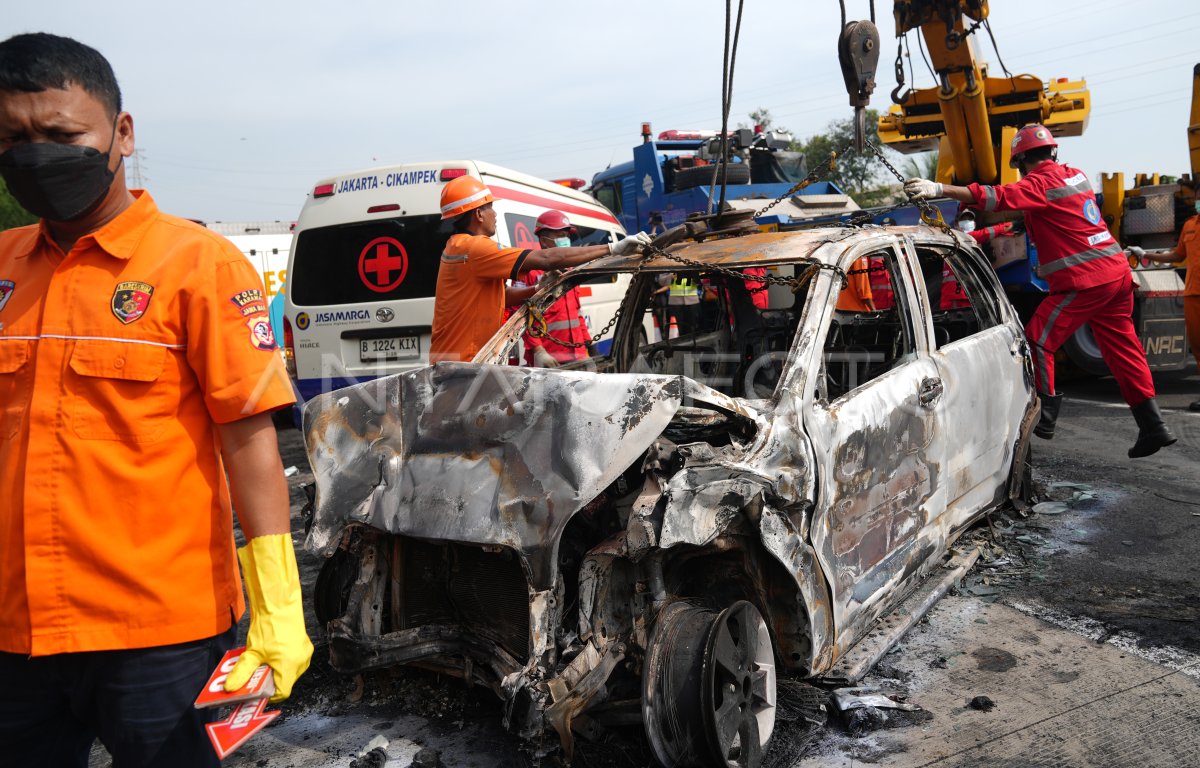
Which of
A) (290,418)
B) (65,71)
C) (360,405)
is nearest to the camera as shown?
(65,71)

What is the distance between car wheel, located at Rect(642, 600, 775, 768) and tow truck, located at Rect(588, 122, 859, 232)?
944 centimetres

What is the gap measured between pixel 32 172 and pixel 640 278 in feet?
11.0

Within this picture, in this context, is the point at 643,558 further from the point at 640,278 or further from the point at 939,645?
the point at 640,278

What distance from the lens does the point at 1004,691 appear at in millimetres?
3326

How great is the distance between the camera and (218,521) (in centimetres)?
184

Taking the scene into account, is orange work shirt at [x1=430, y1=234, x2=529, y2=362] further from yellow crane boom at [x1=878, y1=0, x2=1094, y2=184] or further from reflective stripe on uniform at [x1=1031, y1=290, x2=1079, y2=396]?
yellow crane boom at [x1=878, y1=0, x2=1094, y2=184]

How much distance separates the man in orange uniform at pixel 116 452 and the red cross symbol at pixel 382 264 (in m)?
5.20

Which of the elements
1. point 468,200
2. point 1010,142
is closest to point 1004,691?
point 468,200

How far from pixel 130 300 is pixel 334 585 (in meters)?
1.93

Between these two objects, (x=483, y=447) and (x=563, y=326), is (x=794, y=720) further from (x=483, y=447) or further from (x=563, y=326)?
(x=563, y=326)

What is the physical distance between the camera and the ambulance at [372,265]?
6.89 metres

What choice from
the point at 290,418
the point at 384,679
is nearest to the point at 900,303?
the point at 384,679

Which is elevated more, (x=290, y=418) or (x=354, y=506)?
(x=354, y=506)

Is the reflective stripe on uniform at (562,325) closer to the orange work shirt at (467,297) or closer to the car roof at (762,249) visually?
the orange work shirt at (467,297)
